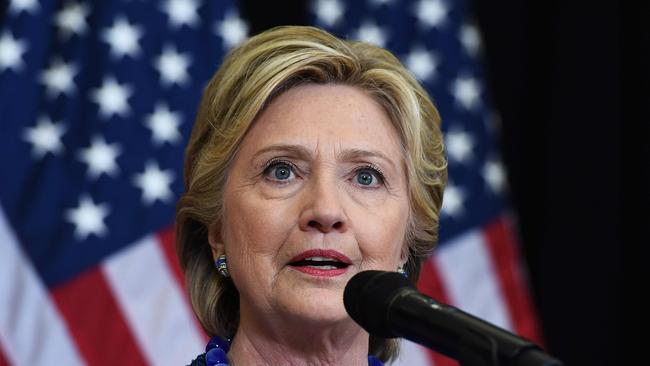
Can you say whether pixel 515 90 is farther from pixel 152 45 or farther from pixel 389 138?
pixel 389 138

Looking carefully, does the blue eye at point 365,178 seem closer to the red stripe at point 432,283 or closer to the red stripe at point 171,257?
the red stripe at point 171,257

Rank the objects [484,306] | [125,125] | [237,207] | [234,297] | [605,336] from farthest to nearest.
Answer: [605,336], [484,306], [125,125], [234,297], [237,207]

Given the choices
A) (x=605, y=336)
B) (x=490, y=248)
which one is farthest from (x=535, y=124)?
(x=605, y=336)

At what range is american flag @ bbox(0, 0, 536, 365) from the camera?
10.7 ft

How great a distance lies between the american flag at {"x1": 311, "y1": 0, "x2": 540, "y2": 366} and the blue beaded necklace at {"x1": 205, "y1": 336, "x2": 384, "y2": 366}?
1.69 meters

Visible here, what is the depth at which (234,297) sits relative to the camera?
2393mm

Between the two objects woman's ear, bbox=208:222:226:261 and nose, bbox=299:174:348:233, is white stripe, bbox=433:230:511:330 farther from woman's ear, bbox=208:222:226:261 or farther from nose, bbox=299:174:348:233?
nose, bbox=299:174:348:233

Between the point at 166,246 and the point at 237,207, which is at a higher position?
the point at 166,246

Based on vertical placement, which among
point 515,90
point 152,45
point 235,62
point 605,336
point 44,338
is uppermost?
point 152,45

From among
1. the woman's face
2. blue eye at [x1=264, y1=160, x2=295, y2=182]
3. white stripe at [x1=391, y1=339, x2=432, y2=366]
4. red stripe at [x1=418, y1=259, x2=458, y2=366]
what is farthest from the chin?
red stripe at [x1=418, y1=259, x2=458, y2=366]

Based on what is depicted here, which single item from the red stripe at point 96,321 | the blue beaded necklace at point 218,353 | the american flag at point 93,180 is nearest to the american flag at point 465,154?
the american flag at point 93,180

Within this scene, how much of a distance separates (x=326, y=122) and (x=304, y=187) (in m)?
0.15

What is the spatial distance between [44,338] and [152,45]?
0.99m

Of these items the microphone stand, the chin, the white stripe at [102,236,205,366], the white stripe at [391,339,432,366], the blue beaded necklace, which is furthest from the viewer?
the white stripe at [391,339,432,366]
